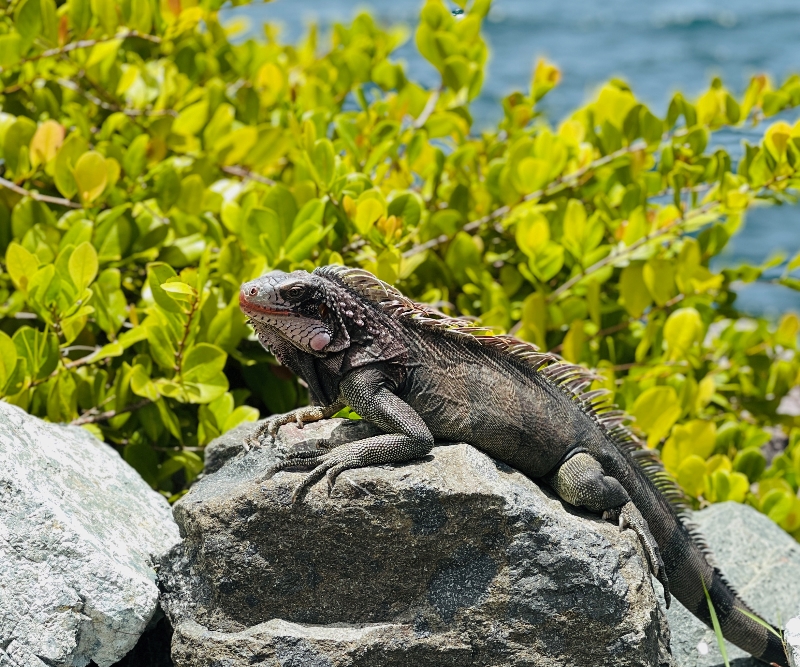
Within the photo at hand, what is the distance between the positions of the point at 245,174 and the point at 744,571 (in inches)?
156

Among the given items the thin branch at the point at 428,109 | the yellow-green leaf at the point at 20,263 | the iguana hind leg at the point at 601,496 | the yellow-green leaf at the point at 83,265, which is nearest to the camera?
the iguana hind leg at the point at 601,496

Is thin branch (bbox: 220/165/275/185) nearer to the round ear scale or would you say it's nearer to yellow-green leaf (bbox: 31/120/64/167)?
yellow-green leaf (bbox: 31/120/64/167)

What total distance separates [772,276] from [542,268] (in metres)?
1.96

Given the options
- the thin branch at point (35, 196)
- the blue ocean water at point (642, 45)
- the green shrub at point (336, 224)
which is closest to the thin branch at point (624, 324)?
the green shrub at point (336, 224)

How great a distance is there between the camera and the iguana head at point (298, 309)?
13.7 feet

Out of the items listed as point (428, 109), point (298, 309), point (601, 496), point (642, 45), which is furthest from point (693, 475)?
point (642, 45)

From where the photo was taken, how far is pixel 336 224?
598 centimetres

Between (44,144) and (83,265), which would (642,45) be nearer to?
(44,144)

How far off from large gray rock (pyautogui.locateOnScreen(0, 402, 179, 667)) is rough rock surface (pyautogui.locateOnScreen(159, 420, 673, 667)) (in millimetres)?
284

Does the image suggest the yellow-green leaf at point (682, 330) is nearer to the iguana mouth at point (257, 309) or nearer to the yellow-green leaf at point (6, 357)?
the iguana mouth at point (257, 309)

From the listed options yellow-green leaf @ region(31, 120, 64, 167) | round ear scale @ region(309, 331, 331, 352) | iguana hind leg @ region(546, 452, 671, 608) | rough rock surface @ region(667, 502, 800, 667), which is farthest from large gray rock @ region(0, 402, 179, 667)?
rough rock surface @ region(667, 502, 800, 667)

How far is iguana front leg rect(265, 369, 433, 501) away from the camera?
Result: 4.10 m

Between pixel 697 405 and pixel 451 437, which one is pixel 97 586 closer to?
pixel 451 437

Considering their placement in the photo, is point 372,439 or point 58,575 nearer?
point 58,575
